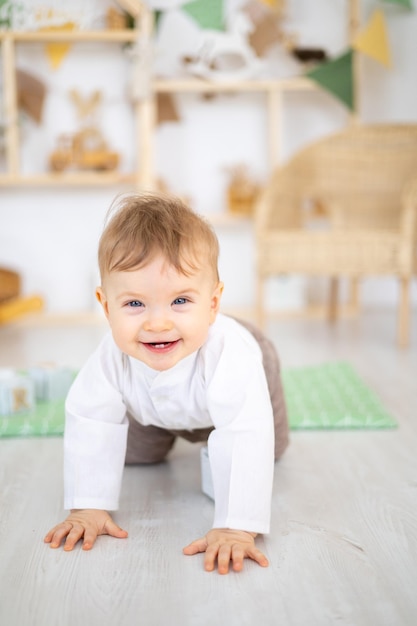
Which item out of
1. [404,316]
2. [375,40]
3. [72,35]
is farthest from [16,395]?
[375,40]

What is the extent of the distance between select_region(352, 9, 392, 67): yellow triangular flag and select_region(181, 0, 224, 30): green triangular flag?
0.60 metres

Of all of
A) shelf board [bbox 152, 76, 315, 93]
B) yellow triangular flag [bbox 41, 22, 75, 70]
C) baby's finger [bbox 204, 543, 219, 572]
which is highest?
yellow triangular flag [bbox 41, 22, 75, 70]

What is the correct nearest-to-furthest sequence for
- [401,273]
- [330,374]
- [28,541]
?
[28,541], [330,374], [401,273]

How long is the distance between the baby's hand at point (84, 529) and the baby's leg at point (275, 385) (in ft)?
1.21

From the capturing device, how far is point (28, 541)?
1.09 m

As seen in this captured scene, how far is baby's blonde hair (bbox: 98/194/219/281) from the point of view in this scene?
0.99 meters

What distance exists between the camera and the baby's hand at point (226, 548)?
980mm

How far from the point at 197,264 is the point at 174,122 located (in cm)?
258

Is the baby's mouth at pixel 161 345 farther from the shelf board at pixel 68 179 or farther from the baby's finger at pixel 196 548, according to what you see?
the shelf board at pixel 68 179

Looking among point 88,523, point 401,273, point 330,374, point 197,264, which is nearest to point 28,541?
point 88,523

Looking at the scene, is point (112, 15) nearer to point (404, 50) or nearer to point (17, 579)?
point (404, 50)

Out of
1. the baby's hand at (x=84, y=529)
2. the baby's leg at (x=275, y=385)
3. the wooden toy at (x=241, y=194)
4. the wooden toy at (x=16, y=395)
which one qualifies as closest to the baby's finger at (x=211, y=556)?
the baby's hand at (x=84, y=529)

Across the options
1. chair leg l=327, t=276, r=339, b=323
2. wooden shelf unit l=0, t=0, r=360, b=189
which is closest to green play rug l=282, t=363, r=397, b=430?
chair leg l=327, t=276, r=339, b=323

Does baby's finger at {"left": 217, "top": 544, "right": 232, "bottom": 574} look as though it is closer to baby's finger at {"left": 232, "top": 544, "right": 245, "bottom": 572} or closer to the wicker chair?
baby's finger at {"left": 232, "top": 544, "right": 245, "bottom": 572}
